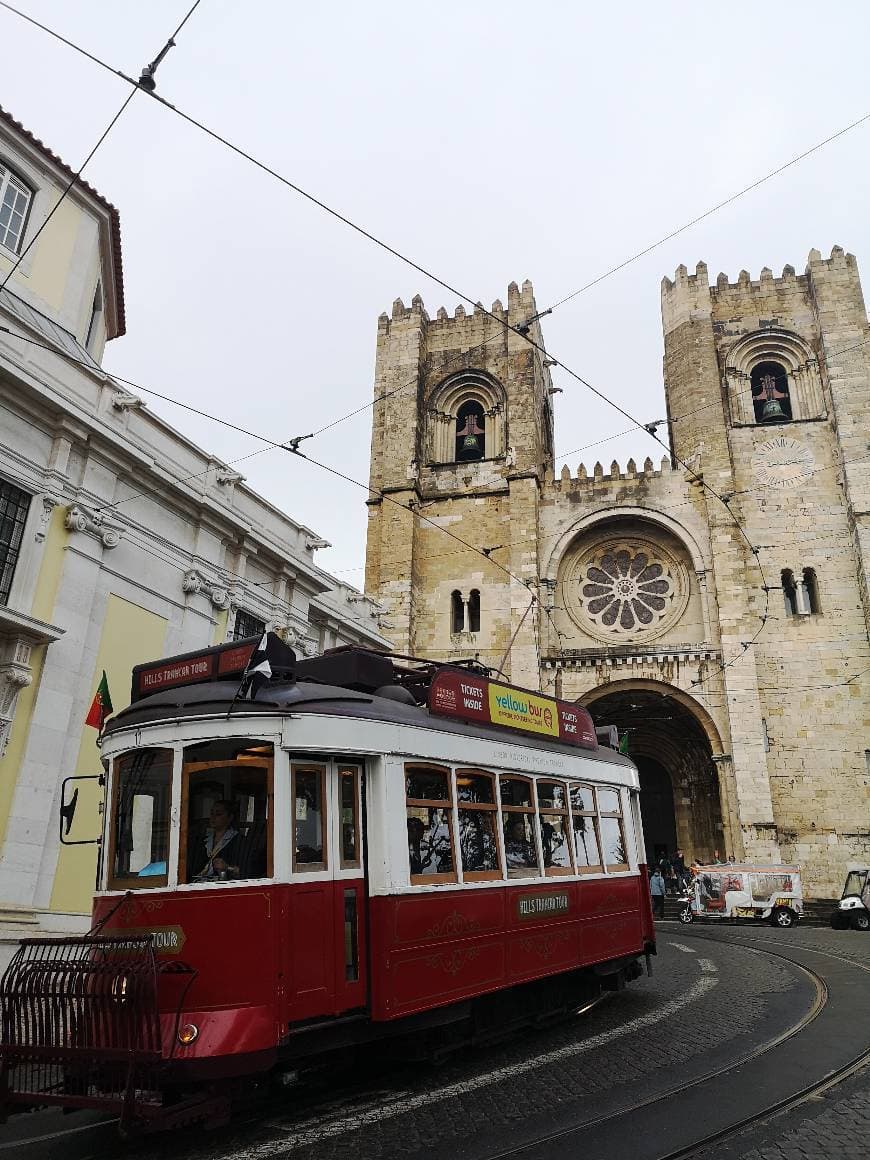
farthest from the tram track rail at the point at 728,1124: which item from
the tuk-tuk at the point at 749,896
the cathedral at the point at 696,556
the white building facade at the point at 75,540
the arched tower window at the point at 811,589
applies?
the arched tower window at the point at 811,589

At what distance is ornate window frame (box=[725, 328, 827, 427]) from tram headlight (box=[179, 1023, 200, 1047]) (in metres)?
27.4

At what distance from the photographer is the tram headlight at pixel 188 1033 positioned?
14.4 feet

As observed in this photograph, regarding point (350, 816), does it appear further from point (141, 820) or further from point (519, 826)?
point (519, 826)

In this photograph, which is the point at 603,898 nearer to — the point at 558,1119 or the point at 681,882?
the point at 558,1119

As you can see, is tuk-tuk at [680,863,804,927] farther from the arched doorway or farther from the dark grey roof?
the dark grey roof

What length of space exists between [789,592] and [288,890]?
2405 centimetres

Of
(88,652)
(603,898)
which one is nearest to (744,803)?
(603,898)

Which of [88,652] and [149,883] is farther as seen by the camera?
[88,652]

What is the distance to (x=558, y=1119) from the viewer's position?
473cm

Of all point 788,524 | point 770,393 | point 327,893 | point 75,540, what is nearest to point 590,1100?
point 327,893

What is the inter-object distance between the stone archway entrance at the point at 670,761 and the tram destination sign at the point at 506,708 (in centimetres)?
1763

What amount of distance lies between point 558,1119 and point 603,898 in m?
3.40

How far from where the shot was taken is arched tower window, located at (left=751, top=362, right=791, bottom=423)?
90.9ft

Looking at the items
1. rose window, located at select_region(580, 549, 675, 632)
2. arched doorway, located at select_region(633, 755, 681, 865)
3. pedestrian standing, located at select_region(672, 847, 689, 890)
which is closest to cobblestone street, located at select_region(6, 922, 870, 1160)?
pedestrian standing, located at select_region(672, 847, 689, 890)
